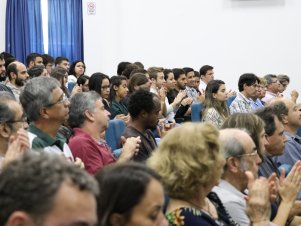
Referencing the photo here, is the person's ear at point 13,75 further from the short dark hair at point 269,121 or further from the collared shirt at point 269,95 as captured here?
the collared shirt at point 269,95

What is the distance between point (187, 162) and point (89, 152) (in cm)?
134

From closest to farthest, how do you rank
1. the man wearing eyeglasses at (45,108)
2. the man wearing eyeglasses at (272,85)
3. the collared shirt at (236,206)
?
the collared shirt at (236,206) → the man wearing eyeglasses at (45,108) → the man wearing eyeglasses at (272,85)

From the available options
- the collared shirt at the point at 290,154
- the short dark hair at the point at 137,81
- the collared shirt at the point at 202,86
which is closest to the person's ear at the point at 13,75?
the short dark hair at the point at 137,81

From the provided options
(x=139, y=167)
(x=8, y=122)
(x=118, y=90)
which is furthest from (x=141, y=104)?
(x=139, y=167)

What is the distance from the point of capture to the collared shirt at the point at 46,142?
3059mm

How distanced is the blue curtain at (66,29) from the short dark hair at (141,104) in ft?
22.3

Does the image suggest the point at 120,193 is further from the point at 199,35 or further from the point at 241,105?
the point at 199,35

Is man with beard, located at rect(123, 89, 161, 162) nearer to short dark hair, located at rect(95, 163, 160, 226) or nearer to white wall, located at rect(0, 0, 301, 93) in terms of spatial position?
short dark hair, located at rect(95, 163, 160, 226)

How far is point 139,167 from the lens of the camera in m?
1.67

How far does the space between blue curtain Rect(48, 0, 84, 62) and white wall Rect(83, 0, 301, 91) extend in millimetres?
149

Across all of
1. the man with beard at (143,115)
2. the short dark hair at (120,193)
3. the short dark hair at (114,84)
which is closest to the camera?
the short dark hair at (120,193)

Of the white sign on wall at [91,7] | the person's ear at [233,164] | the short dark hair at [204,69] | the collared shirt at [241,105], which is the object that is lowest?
the collared shirt at [241,105]

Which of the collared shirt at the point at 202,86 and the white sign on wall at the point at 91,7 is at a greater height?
the white sign on wall at the point at 91,7

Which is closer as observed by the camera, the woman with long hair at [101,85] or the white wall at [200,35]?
the woman with long hair at [101,85]
